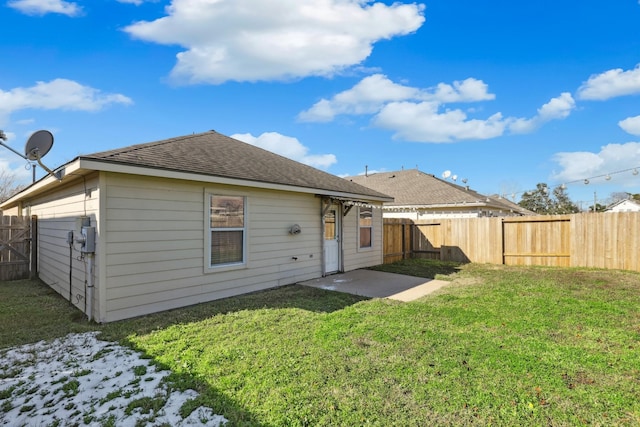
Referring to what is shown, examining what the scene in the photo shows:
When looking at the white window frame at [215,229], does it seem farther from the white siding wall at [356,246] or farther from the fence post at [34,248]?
the fence post at [34,248]

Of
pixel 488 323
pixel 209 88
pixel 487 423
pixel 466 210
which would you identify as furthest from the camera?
pixel 466 210

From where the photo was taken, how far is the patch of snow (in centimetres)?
256

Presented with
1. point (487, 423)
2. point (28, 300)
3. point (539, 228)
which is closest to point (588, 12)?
point (539, 228)

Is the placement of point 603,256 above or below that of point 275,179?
below

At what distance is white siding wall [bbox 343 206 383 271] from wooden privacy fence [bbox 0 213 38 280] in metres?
9.15

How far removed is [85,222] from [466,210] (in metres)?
15.5

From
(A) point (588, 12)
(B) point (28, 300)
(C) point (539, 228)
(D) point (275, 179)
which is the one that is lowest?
(B) point (28, 300)

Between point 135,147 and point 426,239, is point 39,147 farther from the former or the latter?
point 426,239

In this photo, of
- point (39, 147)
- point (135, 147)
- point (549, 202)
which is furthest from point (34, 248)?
point (549, 202)

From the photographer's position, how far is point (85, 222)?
5.35 metres

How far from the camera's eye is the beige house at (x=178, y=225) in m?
4.94

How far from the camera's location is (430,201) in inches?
Result: 647

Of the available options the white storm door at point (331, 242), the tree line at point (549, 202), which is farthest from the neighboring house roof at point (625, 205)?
the white storm door at point (331, 242)

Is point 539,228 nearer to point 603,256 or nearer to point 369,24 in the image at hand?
point 603,256
